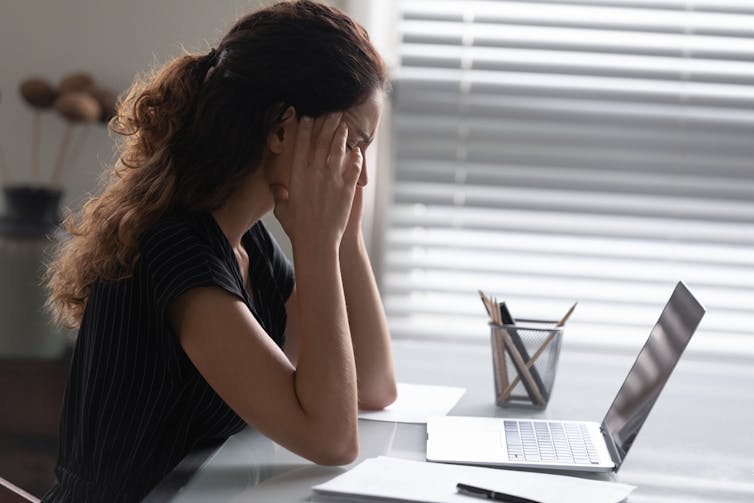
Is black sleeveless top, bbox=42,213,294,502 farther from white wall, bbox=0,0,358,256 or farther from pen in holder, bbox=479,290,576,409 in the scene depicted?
white wall, bbox=0,0,358,256

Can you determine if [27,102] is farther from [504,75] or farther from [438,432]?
[438,432]

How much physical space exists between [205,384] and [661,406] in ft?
2.49

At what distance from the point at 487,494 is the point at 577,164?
5.88ft

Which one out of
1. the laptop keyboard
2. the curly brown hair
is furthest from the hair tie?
the laptop keyboard

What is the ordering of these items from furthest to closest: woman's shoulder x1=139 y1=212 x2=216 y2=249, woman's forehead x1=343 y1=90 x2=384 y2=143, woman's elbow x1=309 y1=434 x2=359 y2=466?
woman's forehead x1=343 y1=90 x2=384 y2=143, woman's shoulder x1=139 y1=212 x2=216 y2=249, woman's elbow x1=309 y1=434 x2=359 y2=466

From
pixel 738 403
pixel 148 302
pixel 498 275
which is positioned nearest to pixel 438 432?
pixel 148 302

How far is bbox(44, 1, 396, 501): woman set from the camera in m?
1.15

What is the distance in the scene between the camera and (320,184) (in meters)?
1.29

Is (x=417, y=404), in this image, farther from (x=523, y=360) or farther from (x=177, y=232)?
(x=177, y=232)

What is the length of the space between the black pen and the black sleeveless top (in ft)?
1.13

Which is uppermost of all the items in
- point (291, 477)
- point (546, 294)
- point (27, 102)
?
point (27, 102)

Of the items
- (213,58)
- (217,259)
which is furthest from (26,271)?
(217,259)

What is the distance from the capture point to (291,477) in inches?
43.7

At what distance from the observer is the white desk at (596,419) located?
109 cm
